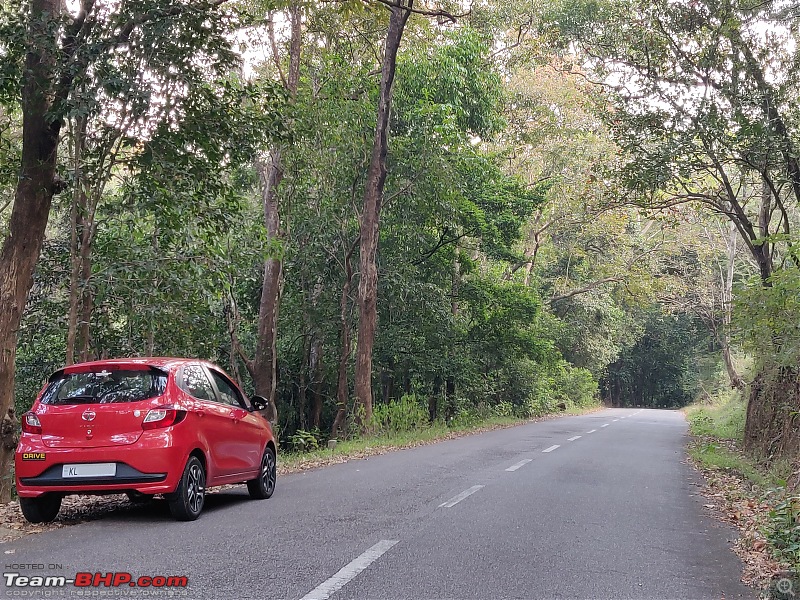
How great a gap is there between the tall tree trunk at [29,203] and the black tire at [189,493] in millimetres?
3134

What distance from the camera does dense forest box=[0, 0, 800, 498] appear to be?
10.4 metres

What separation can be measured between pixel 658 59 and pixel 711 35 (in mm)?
1326

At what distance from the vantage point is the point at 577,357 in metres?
50.9

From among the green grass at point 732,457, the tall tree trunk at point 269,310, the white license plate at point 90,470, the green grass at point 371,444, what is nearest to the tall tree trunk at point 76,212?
the green grass at point 371,444

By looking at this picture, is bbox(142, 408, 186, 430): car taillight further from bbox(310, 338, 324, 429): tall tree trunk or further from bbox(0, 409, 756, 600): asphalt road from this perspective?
bbox(310, 338, 324, 429): tall tree trunk

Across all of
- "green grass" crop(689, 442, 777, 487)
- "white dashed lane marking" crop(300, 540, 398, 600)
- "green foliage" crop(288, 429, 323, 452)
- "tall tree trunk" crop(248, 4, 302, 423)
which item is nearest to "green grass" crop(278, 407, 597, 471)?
"green foliage" crop(288, 429, 323, 452)

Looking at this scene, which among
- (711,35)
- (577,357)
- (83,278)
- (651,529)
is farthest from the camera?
(577,357)

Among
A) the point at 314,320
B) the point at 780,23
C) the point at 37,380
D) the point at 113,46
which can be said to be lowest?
the point at 37,380

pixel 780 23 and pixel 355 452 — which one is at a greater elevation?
pixel 780 23

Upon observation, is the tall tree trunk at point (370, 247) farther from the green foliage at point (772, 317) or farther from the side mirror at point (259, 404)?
the side mirror at point (259, 404)

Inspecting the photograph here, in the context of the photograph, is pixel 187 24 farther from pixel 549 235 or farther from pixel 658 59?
pixel 549 235

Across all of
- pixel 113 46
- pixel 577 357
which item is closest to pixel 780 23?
pixel 113 46

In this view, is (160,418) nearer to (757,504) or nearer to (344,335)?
(757,504)

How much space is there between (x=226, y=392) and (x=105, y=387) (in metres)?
1.72
